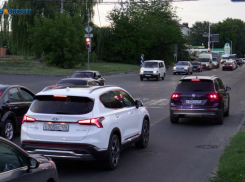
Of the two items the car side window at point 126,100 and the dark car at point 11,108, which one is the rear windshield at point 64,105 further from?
the dark car at point 11,108

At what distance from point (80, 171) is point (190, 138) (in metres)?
4.57

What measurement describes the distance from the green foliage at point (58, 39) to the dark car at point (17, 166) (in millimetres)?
41518

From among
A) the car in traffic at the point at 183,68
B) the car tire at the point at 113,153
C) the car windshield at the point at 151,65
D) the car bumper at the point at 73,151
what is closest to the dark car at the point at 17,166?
the car bumper at the point at 73,151

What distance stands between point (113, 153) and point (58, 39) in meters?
39.5

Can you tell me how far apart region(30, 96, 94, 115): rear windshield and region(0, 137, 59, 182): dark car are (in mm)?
2717

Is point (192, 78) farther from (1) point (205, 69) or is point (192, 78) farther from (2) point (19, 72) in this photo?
(1) point (205, 69)

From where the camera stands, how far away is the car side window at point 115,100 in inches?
344

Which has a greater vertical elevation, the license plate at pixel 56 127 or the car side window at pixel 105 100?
the car side window at pixel 105 100

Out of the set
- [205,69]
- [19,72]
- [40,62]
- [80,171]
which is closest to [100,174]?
[80,171]

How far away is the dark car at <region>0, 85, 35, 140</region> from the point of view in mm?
11102

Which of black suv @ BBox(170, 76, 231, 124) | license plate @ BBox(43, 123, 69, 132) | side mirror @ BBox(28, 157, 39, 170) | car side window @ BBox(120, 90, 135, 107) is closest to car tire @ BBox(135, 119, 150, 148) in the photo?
car side window @ BBox(120, 90, 135, 107)

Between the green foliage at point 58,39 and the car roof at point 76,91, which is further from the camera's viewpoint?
the green foliage at point 58,39

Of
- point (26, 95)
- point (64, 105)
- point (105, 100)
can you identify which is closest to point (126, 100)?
point (105, 100)

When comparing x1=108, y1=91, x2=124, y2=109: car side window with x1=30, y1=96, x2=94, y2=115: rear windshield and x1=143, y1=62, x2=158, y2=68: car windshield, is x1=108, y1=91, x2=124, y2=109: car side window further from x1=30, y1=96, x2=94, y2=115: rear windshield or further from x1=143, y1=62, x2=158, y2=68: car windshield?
x1=143, y1=62, x2=158, y2=68: car windshield
